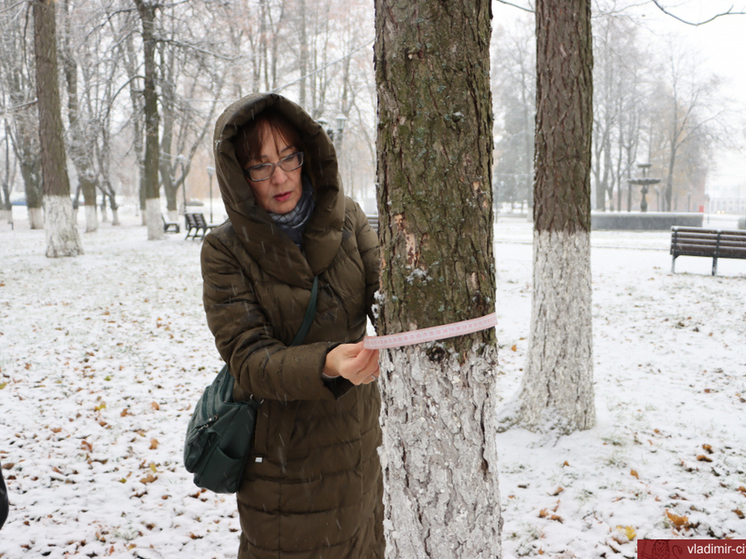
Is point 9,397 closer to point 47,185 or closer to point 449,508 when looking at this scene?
point 449,508

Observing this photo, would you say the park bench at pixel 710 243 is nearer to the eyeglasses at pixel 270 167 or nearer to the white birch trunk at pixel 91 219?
the eyeglasses at pixel 270 167

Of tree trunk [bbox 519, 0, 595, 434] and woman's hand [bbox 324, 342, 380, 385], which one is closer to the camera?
woman's hand [bbox 324, 342, 380, 385]

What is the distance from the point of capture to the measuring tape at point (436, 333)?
132cm

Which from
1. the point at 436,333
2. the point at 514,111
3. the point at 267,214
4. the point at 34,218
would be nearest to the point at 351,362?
the point at 436,333

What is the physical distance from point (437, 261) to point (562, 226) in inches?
110

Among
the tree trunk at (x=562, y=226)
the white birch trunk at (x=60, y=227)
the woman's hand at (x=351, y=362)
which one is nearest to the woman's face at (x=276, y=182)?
the woman's hand at (x=351, y=362)

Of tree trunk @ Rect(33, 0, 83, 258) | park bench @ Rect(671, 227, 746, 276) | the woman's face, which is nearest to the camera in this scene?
the woman's face

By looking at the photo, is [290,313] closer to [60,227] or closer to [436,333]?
[436,333]

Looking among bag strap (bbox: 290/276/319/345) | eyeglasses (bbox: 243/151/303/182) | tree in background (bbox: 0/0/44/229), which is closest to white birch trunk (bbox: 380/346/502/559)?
bag strap (bbox: 290/276/319/345)

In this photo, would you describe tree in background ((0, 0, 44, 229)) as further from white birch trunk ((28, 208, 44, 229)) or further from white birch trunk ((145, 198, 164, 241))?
white birch trunk ((145, 198, 164, 241))

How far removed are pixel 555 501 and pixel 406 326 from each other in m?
2.50

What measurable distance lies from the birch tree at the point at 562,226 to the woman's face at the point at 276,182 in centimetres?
265

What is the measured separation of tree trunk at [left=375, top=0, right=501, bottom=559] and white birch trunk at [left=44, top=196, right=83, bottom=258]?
41.8 feet

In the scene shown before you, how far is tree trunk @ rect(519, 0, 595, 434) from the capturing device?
3682mm
